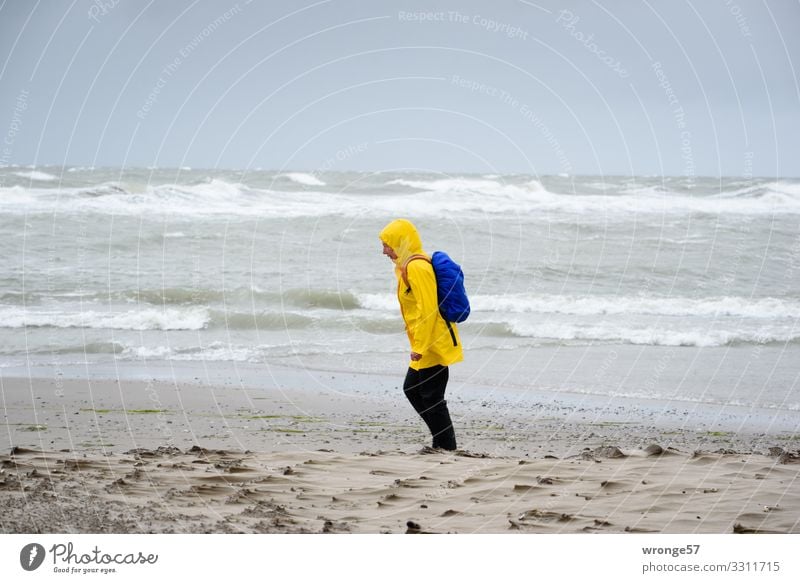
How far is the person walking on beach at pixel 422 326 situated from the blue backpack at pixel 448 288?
43 millimetres

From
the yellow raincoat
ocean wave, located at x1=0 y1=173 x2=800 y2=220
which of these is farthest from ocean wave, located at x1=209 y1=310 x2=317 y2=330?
ocean wave, located at x1=0 y1=173 x2=800 y2=220

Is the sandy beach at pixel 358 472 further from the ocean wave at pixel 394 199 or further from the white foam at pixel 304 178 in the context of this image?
the white foam at pixel 304 178

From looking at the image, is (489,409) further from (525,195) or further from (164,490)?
(525,195)

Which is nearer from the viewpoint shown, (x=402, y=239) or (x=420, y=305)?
(x=420, y=305)

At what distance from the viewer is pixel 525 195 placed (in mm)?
33344

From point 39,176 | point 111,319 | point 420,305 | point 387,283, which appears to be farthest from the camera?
point 39,176

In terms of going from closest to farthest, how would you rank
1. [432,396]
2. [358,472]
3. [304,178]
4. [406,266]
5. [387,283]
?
[358,472]
[406,266]
[432,396]
[387,283]
[304,178]

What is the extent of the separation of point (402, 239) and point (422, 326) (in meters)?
0.76

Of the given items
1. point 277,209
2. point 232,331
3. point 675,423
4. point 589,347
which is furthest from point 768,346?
point 277,209

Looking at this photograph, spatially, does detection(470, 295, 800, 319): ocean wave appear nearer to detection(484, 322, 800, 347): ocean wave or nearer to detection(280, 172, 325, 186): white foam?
detection(484, 322, 800, 347): ocean wave

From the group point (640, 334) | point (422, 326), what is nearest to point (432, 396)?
point (422, 326)

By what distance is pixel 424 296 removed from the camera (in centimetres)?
689

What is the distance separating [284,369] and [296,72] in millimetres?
4147

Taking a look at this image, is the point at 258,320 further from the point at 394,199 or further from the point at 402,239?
the point at 394,199
